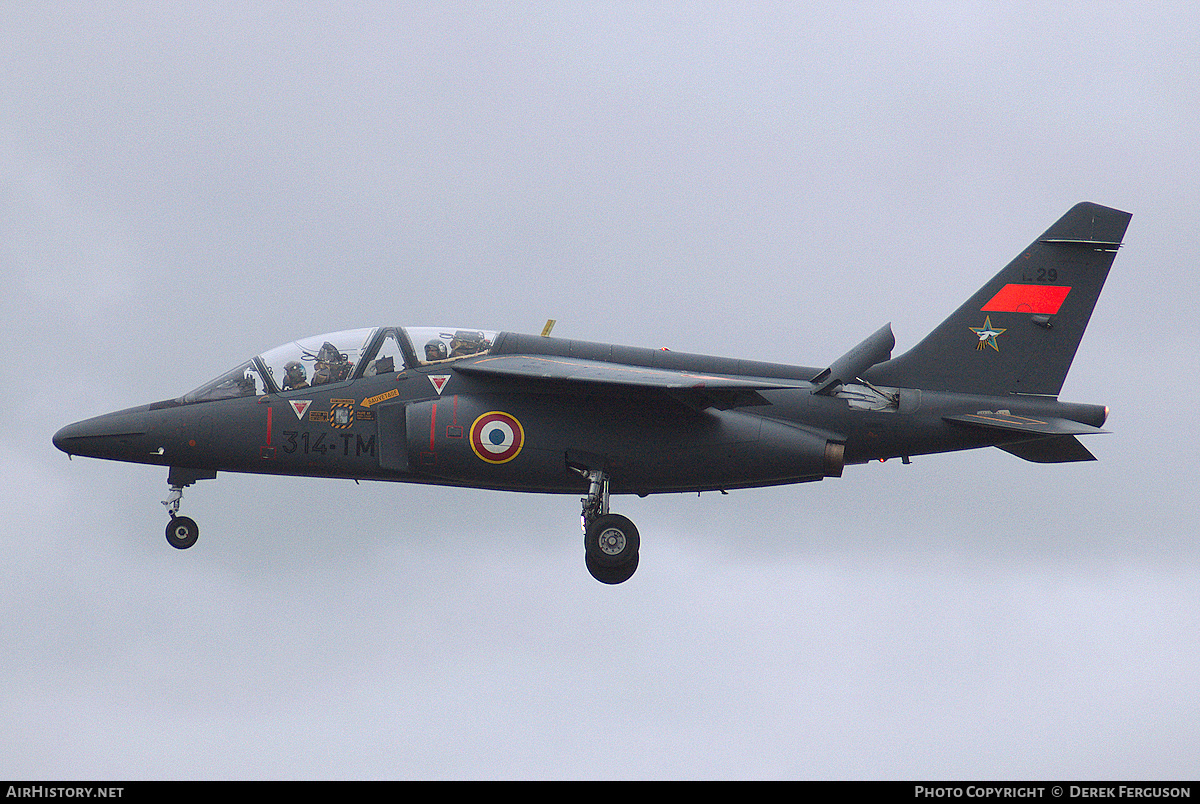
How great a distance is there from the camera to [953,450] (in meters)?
21.6

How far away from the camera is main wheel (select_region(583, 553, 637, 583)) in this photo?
66.9 feet

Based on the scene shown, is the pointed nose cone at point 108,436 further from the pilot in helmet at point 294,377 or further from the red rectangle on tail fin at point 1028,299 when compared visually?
the red rectangle on tail fin at point 1028,299

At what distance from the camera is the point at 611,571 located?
20.5 metres

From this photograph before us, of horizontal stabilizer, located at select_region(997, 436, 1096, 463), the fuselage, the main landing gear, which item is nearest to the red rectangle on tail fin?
the fuselage

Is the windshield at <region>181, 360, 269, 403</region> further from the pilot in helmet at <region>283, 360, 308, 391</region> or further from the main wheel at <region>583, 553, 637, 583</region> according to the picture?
the main wheel at <region>583, 553, 637, 583</region>

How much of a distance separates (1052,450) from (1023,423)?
997mm

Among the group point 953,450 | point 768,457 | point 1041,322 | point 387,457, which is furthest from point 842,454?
point 387,457

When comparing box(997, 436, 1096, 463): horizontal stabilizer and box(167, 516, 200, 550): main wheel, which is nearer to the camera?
box(997, 436, 1096, 463): horizontal stabilizer

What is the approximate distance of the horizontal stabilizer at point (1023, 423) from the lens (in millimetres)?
20391

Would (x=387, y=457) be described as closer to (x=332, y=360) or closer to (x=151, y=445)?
(x=332, y=360)

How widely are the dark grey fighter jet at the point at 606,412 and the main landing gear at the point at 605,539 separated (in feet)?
0.08

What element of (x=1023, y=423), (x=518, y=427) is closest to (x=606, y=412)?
(x=518, y=427)

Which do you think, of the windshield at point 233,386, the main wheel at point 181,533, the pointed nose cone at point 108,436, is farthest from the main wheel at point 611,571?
the pointed nose cone at point 108,436

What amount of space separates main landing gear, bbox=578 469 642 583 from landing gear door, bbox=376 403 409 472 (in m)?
2.99
